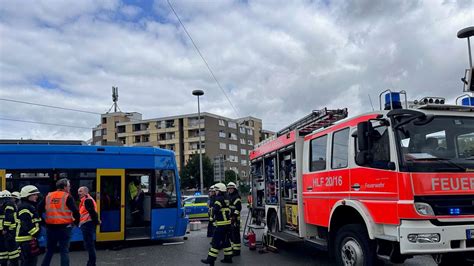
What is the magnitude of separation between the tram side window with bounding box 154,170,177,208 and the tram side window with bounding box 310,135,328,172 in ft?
18.6

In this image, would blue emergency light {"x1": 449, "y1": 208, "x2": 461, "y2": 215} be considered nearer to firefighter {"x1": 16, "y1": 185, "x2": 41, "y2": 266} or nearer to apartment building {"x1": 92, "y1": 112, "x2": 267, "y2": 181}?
firefighter {"x1": 16, "y1": 185, "x2": 41, "y2": 266}

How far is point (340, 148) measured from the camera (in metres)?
7.22

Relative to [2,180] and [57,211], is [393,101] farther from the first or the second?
[2,180]

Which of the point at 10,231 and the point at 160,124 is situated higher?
the point at 160,124

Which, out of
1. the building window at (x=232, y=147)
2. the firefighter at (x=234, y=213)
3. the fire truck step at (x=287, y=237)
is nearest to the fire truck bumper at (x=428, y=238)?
the fire truck step at (x=287, y=237)

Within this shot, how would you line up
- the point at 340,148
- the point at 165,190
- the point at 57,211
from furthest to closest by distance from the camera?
the point at 165,190 → the point at 57,211 → the point at 340,148

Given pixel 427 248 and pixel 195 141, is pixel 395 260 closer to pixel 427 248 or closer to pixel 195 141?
pixel 427 248

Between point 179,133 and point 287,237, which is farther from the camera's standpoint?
point 179,133

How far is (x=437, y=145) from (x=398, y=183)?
87 cm

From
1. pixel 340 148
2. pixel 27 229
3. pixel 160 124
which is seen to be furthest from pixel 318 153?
pixel 160 124

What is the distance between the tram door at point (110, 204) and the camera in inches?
464

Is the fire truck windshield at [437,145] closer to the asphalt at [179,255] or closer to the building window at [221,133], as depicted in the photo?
the asphalt at [179,255]

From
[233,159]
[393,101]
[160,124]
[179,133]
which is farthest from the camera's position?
[233,159]

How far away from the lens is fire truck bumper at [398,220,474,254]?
17.7 feet
